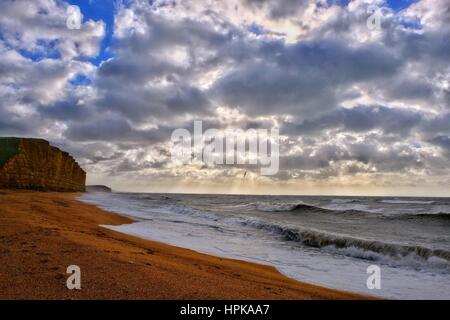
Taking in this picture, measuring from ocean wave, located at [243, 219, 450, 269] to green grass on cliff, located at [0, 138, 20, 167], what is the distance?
43482mm

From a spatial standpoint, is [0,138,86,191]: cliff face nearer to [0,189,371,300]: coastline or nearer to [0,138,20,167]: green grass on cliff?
[0,138,20,167]: green grass on cliff

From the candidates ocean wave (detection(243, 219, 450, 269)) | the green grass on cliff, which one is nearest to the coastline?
ocean wave (detection(243, 219, 450, 269))

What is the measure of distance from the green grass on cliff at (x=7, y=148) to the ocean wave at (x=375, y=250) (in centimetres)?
4348

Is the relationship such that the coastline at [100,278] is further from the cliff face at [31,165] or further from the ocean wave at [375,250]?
the cliff face at [31,165]

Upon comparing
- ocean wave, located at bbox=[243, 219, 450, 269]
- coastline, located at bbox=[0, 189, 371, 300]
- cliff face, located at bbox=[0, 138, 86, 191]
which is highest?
cliff face, located at bbox=[0, 138, 86, 191]

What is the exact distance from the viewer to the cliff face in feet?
145

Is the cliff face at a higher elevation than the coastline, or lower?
higher
